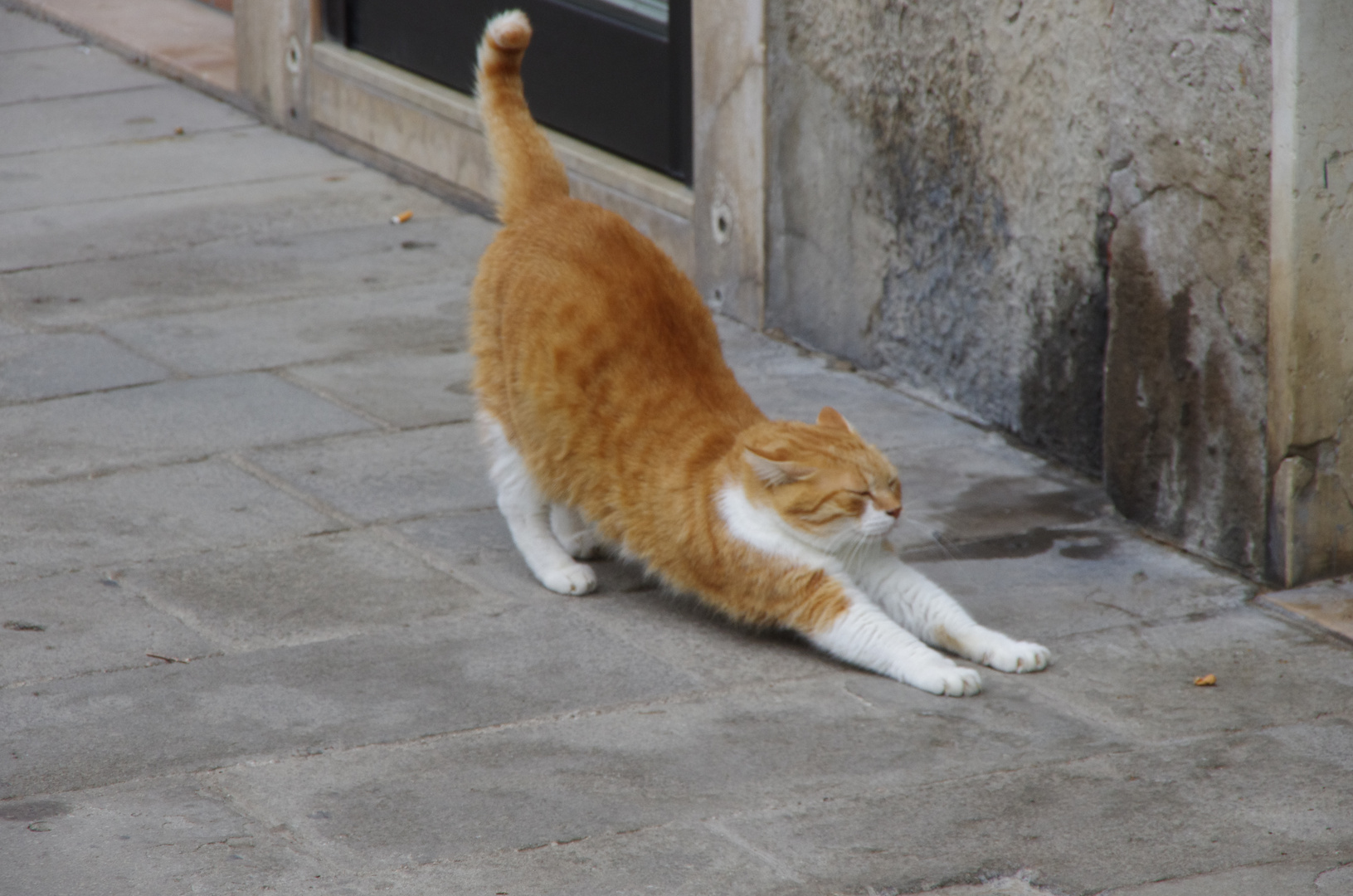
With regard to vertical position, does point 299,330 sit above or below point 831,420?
below

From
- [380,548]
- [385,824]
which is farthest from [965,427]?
[385,824]

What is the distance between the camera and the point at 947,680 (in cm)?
397

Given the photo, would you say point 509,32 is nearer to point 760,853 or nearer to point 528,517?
point 528,517

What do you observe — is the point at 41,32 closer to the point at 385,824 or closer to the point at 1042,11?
the point at 1042,11

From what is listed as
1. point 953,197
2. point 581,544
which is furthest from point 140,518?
point 953,197

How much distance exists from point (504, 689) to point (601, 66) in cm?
388

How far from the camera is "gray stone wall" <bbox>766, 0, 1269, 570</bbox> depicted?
4547 mm

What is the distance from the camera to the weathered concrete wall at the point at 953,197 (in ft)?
17.0

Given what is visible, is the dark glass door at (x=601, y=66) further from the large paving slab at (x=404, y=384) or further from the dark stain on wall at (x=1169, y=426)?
the dark stain on wall at (x=1169, y=426)

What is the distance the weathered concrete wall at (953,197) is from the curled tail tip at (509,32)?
146cm

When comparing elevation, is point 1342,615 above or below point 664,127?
below

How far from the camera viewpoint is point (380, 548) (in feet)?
15.8

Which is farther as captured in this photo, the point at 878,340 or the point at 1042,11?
the point at 878,340

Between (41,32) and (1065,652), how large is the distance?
8.81 meters
